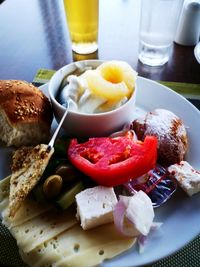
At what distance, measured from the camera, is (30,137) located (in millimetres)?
915

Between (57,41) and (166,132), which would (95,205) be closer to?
(166,132)

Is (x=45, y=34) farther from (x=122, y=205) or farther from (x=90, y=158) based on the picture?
(x=122, y=205)

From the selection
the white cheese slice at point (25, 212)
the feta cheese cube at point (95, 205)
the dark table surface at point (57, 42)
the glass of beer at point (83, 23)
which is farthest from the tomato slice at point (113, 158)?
the glass of beer at point (83, 23)

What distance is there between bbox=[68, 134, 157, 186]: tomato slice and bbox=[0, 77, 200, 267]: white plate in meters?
0.12

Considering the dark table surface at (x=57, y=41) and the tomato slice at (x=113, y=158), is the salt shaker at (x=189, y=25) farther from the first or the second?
the tomato slice at (x=113, y=158)

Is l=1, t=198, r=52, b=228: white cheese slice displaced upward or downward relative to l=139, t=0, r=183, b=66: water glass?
downward

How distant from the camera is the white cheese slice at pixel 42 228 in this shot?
71 cm

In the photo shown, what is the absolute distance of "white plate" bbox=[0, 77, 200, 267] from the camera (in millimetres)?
676

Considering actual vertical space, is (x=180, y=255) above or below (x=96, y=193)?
below

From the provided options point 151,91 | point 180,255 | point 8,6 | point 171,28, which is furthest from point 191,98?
point 8,6

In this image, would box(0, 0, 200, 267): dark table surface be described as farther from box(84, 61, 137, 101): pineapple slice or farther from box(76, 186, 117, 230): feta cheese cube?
box(76, 186, 117, 230): feta cheese cube

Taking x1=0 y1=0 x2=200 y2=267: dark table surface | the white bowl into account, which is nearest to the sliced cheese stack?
the white bowl

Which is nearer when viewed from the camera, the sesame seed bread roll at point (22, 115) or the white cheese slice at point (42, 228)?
the white cheese slice at point (42, 228)

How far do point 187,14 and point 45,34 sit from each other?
630 mm
